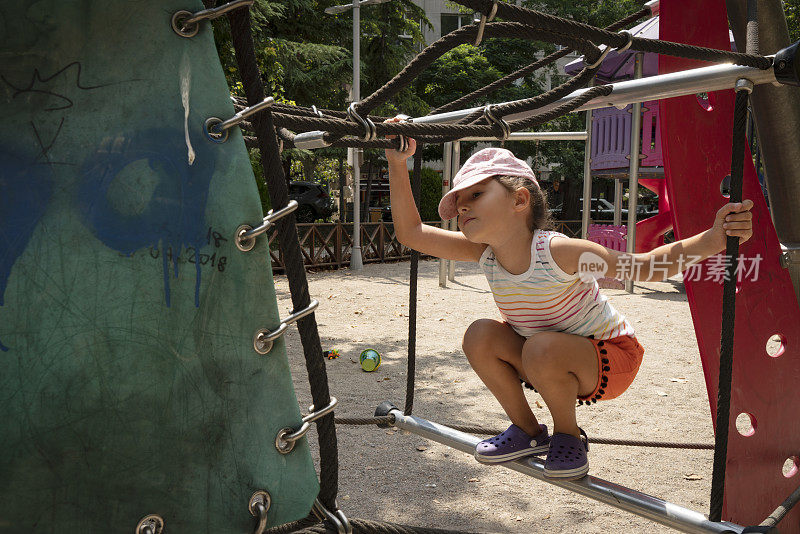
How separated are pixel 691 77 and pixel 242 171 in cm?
145

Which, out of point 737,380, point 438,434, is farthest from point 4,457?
point 737,380

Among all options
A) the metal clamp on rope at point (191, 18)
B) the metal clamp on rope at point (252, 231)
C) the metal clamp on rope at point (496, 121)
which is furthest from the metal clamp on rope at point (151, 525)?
the metal clamp on rope at point (496, 121)

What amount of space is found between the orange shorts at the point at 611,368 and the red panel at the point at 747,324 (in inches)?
16.4

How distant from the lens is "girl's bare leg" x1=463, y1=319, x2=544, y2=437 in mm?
2260

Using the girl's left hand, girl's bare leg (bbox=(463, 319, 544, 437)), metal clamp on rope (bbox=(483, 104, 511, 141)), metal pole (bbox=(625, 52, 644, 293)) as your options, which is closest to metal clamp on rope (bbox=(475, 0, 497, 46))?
metal clamp on rope (bbox=(483, 104, 511, 141))

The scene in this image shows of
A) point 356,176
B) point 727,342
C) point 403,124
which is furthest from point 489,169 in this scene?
point 356,176

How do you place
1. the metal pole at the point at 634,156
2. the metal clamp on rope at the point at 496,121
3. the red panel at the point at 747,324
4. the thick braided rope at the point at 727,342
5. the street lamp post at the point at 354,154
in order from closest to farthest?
the thick braided rope at the point at 727,342 < the metal clamp on rope at the point at 496,121 < the red panel at the point at 747,324 < the metal pole at the point at 634,156 < the street lamp post at the point at 354,154

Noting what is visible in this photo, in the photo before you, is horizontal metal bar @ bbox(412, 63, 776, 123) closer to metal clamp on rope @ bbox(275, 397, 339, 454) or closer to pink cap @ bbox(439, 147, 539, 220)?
pink cap @ bbox(439, 147, 539, 220)

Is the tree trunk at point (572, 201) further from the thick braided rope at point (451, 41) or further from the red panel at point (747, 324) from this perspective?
the thick braided rope at point (451, 41)

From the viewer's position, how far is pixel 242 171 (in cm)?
102

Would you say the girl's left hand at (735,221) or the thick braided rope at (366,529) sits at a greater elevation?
the girl's left hand at (735,221)

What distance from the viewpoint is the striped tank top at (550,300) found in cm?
217

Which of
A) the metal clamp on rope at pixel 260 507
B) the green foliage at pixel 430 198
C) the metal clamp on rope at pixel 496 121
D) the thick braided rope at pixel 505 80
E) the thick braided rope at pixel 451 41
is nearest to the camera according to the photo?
the metal clamp on rope at pixel 260 507

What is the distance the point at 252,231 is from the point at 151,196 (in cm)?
14
